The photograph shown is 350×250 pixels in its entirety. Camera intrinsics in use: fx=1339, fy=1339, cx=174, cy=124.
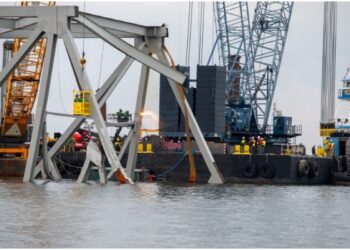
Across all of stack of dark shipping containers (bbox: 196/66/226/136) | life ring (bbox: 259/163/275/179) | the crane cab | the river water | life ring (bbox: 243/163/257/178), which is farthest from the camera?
stack of dark shipping containers (bbox: 196/66/226/136)

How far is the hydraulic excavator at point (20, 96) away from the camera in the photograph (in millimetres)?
109875

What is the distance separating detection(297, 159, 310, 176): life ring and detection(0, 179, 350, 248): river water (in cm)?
2047

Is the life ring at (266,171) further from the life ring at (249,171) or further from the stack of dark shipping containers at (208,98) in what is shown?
the stack of dark shipping containers at (208,98)

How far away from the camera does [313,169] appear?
103 metres

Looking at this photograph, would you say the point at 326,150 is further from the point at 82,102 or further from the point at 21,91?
the point at 82,102

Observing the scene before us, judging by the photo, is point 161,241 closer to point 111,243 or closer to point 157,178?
point 111,243

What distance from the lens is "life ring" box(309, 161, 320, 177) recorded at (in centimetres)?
10250

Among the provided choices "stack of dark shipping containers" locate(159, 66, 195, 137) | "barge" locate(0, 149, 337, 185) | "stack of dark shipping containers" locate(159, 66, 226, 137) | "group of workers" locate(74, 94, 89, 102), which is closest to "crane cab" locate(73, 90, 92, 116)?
"group of workers" locate(74, 94, 89, 102)

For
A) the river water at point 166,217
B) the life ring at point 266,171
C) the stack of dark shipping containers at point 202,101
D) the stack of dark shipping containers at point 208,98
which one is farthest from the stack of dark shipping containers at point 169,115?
the river water at point 166,217

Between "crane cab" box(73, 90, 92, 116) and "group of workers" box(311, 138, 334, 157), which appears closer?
"crane cab" box(73, 90, 92, 116)

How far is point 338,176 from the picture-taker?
103 m

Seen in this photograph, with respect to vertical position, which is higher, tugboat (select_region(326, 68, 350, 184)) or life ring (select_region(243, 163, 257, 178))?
tugboat (select_region(326, 68, 350, 184))

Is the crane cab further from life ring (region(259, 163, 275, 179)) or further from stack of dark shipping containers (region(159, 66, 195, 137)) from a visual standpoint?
stack of dark shipping containers (region(159, 66, 195, 137))

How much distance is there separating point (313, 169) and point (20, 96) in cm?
2649
